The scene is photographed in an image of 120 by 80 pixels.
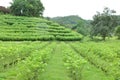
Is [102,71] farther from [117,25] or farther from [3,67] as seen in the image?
[117,25]

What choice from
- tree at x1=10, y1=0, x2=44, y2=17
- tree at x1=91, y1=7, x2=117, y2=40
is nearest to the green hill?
tree at x1=91, y1=7, x2=117, y2=40

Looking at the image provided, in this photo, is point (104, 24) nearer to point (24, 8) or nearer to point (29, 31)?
point (29, 31)

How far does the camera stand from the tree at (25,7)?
241 feet

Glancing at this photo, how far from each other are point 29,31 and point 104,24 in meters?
13.9

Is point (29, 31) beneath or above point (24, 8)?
beneath

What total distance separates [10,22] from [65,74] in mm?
42202

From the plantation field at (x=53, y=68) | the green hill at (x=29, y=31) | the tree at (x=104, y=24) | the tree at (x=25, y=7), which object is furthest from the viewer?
the tree at (x=25, y=7)

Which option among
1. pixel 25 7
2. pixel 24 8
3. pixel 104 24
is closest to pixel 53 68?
pixel 104 24

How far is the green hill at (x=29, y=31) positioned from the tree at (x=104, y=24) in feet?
13.4

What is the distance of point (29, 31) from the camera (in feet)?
171

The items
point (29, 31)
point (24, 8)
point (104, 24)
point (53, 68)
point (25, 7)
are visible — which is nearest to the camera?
point (53, 68)

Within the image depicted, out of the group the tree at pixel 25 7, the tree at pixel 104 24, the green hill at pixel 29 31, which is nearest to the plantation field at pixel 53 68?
the green hill at pixel 29 31

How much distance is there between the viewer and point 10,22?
58969 mm

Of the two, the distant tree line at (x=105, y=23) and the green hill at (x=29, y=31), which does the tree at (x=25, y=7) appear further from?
the distant tree line at (x=105, y=23)
